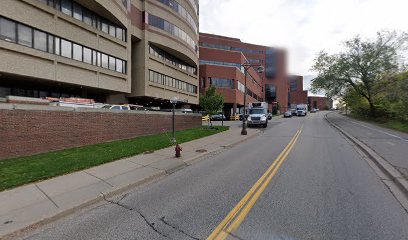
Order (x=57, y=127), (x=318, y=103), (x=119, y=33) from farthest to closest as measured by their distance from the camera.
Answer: (x=318, y=103) → (x=119, y=33) → (x=57, y=127)

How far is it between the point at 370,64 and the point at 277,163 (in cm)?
3789

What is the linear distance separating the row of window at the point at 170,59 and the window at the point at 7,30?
17.6 m

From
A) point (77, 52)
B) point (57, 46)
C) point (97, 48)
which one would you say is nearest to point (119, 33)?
point (97, 48)

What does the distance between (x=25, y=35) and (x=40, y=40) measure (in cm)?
109

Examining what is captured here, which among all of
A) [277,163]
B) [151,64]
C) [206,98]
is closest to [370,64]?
[206,98]

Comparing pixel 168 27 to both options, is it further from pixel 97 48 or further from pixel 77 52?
pixel 77 52

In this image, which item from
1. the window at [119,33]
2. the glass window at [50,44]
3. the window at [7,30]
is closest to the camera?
the window at [7,30]

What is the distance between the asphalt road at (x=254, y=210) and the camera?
12.6 feet

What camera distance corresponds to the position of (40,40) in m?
18.2

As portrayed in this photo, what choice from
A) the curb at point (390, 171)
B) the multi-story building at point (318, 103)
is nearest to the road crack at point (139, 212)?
the curb at point (390, 171)

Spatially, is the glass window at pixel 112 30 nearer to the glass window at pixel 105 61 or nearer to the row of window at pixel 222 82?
the glass window at pixel 105 61

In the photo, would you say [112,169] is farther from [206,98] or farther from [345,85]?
[345,85]

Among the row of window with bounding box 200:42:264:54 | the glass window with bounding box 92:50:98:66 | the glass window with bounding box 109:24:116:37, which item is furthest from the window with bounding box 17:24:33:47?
the row of window with bounding box 200:42:264:54

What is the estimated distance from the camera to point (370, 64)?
3634 cm
